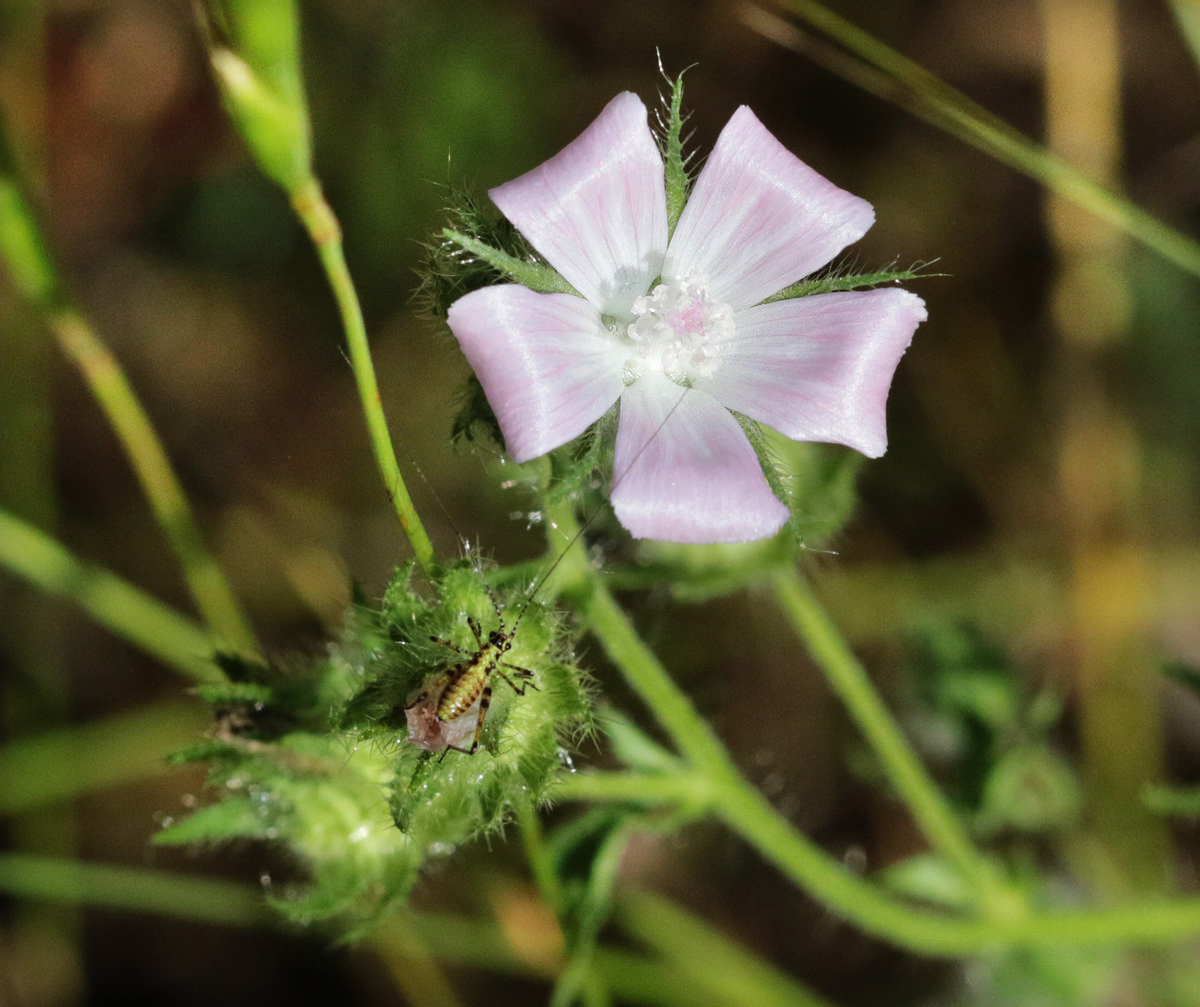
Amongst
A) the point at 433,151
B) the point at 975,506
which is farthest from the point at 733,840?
the point at 433,151

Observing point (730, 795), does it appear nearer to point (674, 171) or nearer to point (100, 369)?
point (674, 171)

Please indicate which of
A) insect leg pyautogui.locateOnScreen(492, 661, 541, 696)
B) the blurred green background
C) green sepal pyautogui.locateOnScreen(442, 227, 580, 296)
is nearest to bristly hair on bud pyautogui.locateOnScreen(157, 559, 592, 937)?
insect leg pyautogui.locateOnScreen(492, 661, 541, 696)

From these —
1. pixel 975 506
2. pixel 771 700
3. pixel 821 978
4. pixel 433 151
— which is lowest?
pixel 821 978

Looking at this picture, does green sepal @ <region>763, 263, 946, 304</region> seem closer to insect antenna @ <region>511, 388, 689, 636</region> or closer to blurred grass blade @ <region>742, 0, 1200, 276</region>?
insect antenna @ <region>511, 388, 689, 636</region>

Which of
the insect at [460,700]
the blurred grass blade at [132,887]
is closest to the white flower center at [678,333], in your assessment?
the insect at [460,700]

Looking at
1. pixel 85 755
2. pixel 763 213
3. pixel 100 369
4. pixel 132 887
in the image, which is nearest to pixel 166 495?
pixel 100 369

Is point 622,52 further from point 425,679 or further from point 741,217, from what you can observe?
point 425,679
